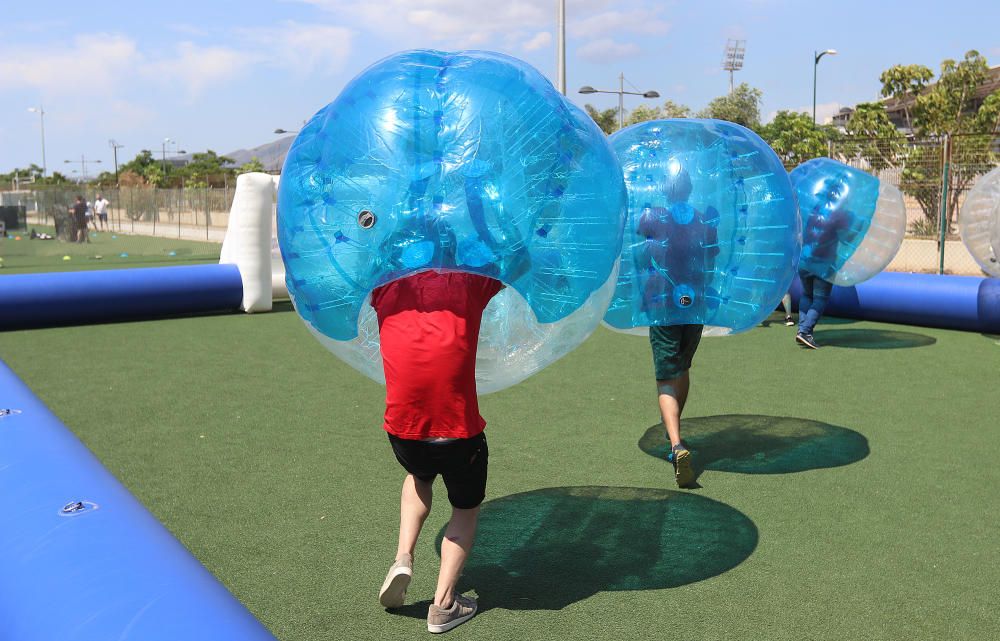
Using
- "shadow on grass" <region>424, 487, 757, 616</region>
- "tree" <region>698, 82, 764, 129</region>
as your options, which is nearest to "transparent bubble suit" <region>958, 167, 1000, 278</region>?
"shadow on grass" <region>424, 487, 757, 616</region>

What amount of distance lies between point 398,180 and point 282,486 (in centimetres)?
262

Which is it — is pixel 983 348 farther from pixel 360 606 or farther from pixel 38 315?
pixel 38 315

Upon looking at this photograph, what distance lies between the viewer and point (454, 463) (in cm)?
352

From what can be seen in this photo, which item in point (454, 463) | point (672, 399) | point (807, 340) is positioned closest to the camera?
point (454, 463)

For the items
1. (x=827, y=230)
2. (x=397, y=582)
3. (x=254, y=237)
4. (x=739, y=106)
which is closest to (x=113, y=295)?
(x=254, y=237)

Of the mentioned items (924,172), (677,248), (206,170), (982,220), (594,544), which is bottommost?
(594,544)

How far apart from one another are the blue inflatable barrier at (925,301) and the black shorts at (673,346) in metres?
6.57

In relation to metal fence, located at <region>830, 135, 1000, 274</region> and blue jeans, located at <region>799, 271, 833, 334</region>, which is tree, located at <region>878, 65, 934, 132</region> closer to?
metal fence, located at <region>830, 135, 1000, 274</region>

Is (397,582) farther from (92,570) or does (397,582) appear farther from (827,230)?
(827,230)

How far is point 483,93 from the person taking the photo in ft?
11.0

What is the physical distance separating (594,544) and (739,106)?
63.1 meters

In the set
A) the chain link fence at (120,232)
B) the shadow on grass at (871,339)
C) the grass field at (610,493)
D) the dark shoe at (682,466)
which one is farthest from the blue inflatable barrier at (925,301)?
the chain link fence at (120,232)

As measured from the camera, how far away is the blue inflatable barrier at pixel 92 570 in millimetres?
2523

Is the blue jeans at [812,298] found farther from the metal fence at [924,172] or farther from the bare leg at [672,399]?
the metal fence at [924,172]
